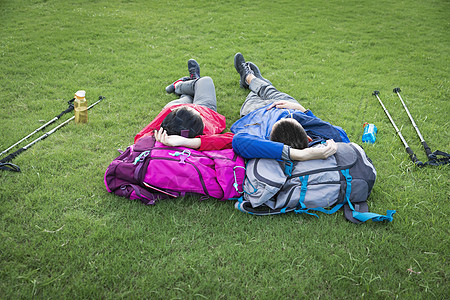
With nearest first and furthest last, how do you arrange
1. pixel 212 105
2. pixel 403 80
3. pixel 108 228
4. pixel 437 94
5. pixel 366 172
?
1. pixel 108 228
2. pixel 366 172
3. pixel 212 105
4. pixel 437 94
5. pixel 403 80

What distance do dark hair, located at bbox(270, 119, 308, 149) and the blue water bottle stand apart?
181 centimetres

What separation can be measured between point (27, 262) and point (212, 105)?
3552mm

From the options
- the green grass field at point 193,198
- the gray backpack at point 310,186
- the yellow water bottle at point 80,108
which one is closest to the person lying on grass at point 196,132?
the gray backpack at point 310,186

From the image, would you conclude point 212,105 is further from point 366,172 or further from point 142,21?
point 142,21

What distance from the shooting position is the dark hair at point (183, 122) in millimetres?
4068

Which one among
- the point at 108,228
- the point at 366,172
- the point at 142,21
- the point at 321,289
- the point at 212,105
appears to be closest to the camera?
the point at 321,289

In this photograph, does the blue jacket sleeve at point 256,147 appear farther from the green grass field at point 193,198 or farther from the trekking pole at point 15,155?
the trekking pole at point 15,155

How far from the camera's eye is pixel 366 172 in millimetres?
3639

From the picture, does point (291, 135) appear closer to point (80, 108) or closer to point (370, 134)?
point (370, 134)

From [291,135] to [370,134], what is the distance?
2026 millimetres

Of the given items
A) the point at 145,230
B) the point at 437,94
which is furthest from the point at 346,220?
the point at 437,94

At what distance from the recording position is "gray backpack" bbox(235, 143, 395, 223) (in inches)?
139

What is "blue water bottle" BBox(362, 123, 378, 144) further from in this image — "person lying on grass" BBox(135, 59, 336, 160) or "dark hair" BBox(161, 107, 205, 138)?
"dark hair" BBox(161, 107, 205, 138)

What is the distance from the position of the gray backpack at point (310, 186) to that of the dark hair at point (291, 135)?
0.87 ft
